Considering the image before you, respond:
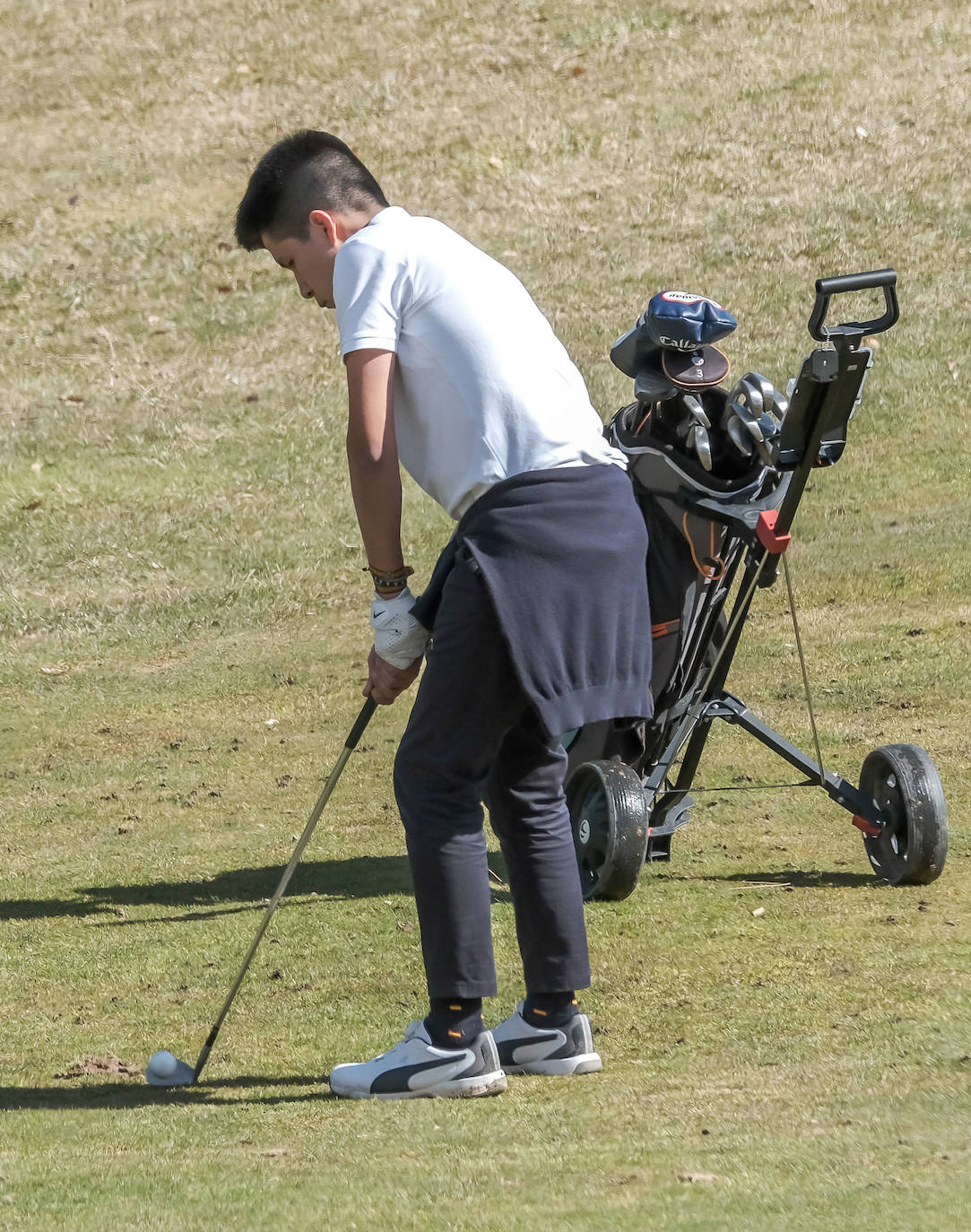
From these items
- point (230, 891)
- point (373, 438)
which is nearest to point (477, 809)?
point (373, 438)

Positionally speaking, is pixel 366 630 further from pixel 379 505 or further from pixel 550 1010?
pixel 379 505

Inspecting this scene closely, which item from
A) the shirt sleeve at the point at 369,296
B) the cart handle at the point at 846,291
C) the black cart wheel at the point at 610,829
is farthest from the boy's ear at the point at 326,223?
the black cart wheel at the point at 610,829

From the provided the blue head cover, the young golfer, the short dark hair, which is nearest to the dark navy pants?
the young golfer

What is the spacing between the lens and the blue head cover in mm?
5531

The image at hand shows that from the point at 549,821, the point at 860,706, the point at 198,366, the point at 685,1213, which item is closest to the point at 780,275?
the point at 198,366

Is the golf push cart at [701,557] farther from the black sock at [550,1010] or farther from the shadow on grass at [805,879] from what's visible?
the black sock at [550,1010]

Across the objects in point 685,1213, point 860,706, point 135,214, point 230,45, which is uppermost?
point 230,45

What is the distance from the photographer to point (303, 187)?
4012 mm

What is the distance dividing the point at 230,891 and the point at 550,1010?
95.3 inches

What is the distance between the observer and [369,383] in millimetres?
3805

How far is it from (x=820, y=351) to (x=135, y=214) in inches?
507

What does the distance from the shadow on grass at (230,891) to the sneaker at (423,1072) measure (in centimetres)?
203

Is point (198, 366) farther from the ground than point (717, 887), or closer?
farther from the ground

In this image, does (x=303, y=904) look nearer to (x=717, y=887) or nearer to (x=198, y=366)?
(x=717, y=887)
